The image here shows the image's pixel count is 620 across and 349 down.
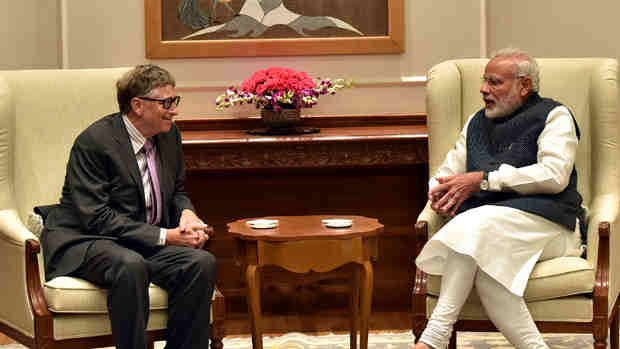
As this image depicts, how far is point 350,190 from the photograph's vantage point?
4.88 metres

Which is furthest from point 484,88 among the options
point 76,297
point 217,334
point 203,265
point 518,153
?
point 76,297

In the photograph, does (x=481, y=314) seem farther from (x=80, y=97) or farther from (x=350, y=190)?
(x=80, y=97)

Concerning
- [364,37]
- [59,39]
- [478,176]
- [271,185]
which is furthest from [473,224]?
[59,39]

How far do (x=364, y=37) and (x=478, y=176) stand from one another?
Result: 1618 mm

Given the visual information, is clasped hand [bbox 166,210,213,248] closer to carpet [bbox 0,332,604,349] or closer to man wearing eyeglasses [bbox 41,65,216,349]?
man wearing eyeglasses [bbox 41,65,216,349]

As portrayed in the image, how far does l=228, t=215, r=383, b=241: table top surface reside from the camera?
3666 mm

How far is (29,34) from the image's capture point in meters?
5.05

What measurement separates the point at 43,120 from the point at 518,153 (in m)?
2.03

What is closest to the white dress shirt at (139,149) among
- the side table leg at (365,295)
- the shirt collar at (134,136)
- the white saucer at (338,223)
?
the shirt collar at (134,136)

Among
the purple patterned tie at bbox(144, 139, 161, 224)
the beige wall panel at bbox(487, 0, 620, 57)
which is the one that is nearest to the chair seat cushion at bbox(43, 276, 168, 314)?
the purple patterned tie at bbox(144, 139, 161, 224)

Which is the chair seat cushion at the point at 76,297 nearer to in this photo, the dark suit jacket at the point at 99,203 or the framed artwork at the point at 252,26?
the dark suit jacket at the point at 99,203

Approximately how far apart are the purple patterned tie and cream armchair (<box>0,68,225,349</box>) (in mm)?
382

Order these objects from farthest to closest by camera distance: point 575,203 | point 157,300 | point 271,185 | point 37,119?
point 271,185
point 37,119
point 575,203
point 157,300

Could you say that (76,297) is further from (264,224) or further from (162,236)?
(264,224)
